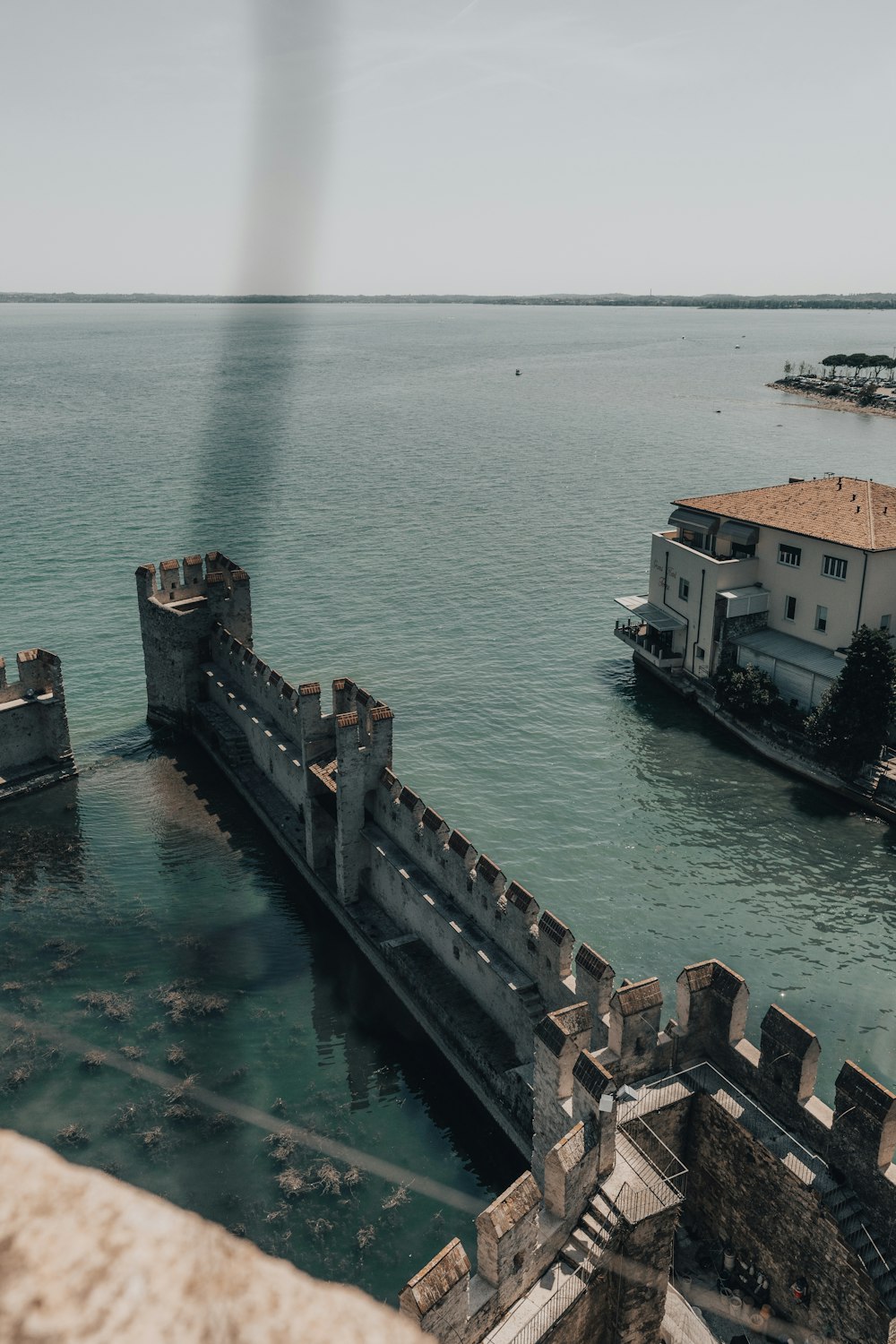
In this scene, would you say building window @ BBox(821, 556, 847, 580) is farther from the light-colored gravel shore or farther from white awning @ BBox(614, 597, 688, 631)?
the light-colored gravel shore

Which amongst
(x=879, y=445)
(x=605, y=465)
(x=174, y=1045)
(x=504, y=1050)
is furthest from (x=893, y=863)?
(x=879, y=445)

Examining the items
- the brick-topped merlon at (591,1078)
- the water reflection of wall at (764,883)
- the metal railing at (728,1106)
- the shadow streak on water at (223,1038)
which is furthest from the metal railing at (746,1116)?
the water reflection of wall at (764,883)

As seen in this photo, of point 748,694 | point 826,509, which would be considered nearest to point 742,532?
point 826,509

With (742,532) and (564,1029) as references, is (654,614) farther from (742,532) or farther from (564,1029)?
(564,1029)

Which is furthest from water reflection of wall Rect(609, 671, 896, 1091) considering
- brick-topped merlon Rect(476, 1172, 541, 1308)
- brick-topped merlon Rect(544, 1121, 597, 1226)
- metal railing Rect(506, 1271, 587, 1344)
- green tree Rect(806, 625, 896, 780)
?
brick-topped merlon Rect(476, 1172, 541, 1308)

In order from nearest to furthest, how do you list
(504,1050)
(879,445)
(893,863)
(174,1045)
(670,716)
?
(504,1050) → (174,1045) → (893,863) → (670,716) → (879,445)

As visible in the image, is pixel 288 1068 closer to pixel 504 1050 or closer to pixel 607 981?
pixel 504 1050
